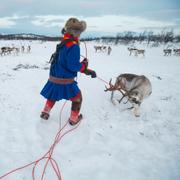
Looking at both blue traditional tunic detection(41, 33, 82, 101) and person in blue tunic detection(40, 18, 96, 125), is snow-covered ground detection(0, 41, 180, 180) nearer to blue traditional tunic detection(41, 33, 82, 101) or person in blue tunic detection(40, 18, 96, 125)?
person in blue tunic detection(40, 18, 96, 125)

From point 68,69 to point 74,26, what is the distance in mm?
680

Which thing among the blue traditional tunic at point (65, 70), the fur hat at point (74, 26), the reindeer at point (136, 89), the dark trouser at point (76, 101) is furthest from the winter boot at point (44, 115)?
the reindeer at point (136, 89)

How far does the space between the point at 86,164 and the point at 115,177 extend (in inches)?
16.3

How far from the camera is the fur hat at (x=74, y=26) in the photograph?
3.05 meters

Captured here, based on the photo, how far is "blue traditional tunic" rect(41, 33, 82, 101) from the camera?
122 inches

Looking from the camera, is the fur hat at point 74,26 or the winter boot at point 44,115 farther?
the winter boot at point 44,115

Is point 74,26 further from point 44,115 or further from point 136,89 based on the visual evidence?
point 136,89

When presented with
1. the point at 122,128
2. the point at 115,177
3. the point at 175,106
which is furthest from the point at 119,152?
the point at 175,106

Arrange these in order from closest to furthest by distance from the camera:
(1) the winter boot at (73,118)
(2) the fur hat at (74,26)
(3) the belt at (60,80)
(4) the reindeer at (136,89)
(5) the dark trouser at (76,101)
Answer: (2) the fur hat at (74,26), (3) the belt at (60,80), (5) the dark trouser at (76,101), (1) the winter boot at (73,118), (4) the reindeer at (136,89)

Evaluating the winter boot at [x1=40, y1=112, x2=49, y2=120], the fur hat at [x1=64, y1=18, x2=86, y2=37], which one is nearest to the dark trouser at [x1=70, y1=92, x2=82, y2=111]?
the winter boot at [x1=40, y1=112, x2=49, y2=120]

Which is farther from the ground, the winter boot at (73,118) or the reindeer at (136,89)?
the reindeer at (136,89)

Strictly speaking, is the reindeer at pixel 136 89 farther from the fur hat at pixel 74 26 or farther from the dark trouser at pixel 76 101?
the fur hat at pixel 74 26

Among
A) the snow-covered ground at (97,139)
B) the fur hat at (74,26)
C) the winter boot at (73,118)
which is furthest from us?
the winter boot at (73,118)

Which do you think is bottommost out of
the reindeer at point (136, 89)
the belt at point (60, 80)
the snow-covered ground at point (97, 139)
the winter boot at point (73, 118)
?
the snow-covered ground at point (97, 139)
